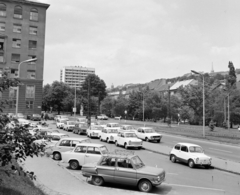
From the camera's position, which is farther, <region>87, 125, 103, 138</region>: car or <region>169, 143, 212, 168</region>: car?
<region>87, 125, 103, 138</region>: car

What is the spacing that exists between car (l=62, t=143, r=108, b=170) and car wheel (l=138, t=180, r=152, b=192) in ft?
14.4

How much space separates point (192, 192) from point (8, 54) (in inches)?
2311

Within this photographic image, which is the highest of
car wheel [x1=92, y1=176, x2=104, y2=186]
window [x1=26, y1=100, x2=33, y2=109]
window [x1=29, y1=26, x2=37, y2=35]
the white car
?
window [x1=29, y1=26, x2=37, y2=35]

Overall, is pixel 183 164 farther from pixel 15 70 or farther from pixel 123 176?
pixel 15 70

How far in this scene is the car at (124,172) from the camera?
38.3 feet

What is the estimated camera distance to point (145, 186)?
1168 cm

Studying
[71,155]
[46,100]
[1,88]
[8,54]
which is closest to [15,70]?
[8,54]

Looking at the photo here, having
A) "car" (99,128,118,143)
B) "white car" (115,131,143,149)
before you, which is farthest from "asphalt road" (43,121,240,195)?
"car" (99,128,118,143)

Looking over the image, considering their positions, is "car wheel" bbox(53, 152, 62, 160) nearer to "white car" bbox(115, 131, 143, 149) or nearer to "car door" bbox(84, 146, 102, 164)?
"car door" bbox(84, 146, 102, 164)

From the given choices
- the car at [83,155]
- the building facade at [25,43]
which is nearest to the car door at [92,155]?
the car at [83,155]

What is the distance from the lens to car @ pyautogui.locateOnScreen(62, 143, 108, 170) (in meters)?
15.6

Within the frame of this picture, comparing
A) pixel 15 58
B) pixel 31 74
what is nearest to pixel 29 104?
pixel 31 74

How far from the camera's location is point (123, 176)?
39.1 feet

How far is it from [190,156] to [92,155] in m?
6.84
